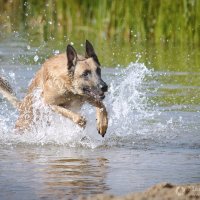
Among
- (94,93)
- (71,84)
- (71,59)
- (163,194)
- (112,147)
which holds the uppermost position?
(71,59)

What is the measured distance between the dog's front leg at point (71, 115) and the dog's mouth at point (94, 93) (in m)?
0.31

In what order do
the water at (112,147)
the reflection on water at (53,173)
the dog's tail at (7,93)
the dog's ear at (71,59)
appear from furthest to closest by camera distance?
1. the dog's tail at (7,93)
2. the dog's ear at (71,59)
3. the water at (112,147)
4. the reflection on water at (53,173)

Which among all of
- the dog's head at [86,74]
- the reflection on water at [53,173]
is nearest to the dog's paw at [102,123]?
the dog's head at [86,74]

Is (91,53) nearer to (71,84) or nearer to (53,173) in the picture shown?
(71,84)

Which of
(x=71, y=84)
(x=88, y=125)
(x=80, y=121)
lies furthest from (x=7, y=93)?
(x=80, y=121)

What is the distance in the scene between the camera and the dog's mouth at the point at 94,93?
9.68 meters

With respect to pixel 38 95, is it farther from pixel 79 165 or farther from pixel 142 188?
pixel 142 188

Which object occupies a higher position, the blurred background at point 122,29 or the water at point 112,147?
the blurred background at point 122,29

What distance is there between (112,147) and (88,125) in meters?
0.94

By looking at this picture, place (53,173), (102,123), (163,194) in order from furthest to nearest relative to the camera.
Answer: (102,123)
(53,173)
(163,194)

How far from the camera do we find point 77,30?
1948 centimetres

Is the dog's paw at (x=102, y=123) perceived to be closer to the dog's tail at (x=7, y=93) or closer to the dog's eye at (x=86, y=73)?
the dog's eye at (x=86, y=73)

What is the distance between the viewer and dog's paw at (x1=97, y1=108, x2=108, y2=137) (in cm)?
945

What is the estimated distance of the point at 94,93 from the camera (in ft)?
32.0
